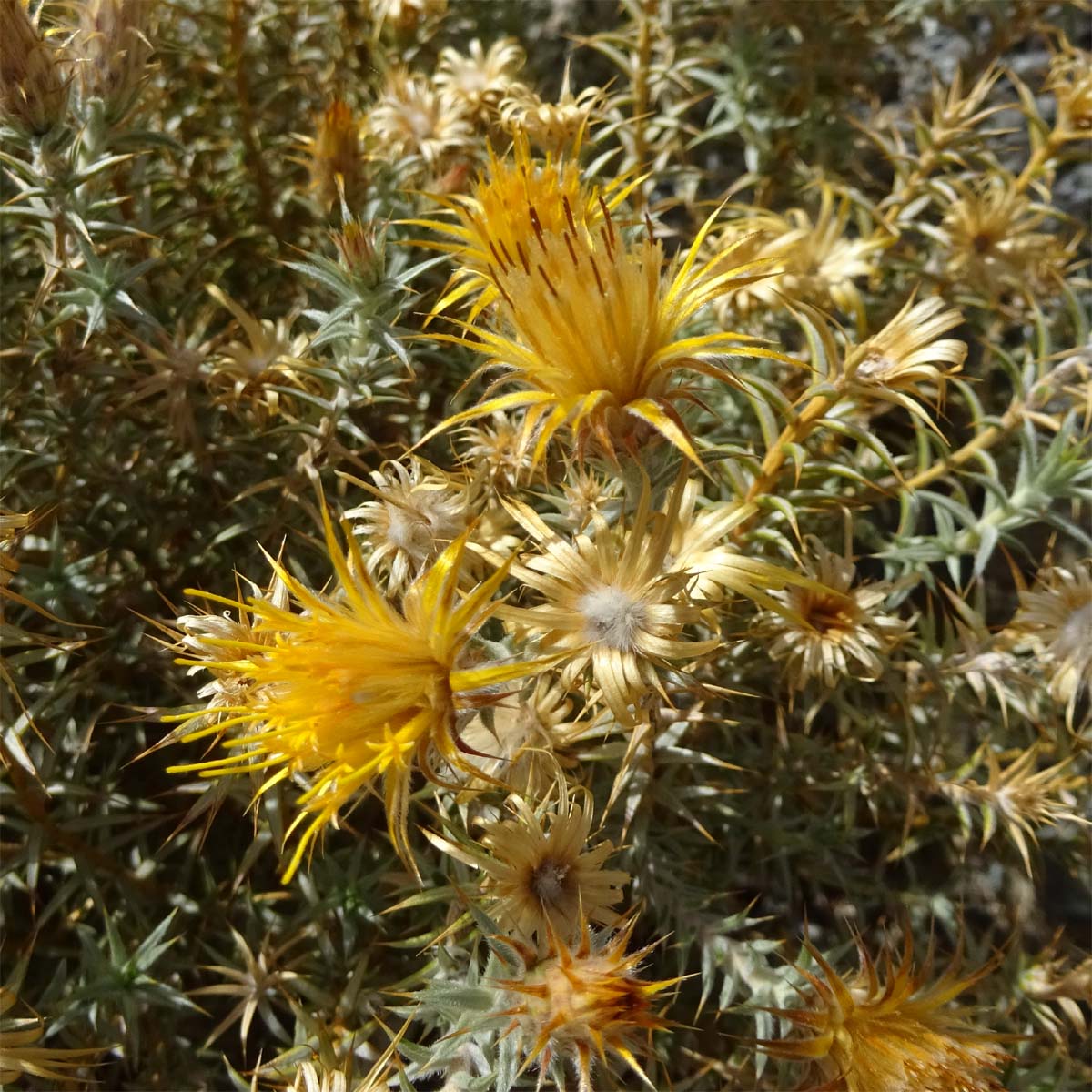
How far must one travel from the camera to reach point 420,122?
5.74 ft

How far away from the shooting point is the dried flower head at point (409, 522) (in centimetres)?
118

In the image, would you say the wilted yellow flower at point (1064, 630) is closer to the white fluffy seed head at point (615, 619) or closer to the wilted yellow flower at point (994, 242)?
the wilted yellow flower at point (994, 242)

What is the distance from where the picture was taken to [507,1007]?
3.53 feet

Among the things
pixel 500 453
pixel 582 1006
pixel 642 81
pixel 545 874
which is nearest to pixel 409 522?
pixel 500 453

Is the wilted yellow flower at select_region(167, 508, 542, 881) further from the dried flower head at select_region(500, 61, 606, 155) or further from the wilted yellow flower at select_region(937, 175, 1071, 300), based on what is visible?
the wilted yellow flower at select_region(937, 175, 1071, 300)

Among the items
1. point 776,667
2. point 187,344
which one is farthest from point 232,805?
point 776,667

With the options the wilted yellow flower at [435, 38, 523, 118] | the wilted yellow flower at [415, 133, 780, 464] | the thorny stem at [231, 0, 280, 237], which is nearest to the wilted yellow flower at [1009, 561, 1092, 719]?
the wilted yellow flower at [415, 133, 780, 464]

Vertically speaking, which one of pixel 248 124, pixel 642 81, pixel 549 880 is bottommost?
pixel 549 880

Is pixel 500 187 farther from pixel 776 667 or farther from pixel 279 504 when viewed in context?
pixel 776 667

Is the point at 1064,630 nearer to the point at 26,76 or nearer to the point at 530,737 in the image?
the point at 530,737

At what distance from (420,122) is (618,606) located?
1156mm

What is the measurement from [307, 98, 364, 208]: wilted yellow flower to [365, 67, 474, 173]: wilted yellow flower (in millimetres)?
108

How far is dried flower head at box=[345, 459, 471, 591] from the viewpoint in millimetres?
1176

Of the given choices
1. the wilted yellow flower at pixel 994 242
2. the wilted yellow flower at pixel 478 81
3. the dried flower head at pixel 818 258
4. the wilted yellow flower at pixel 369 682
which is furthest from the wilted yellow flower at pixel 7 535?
the wilted yellow flower at pixel 994 242
